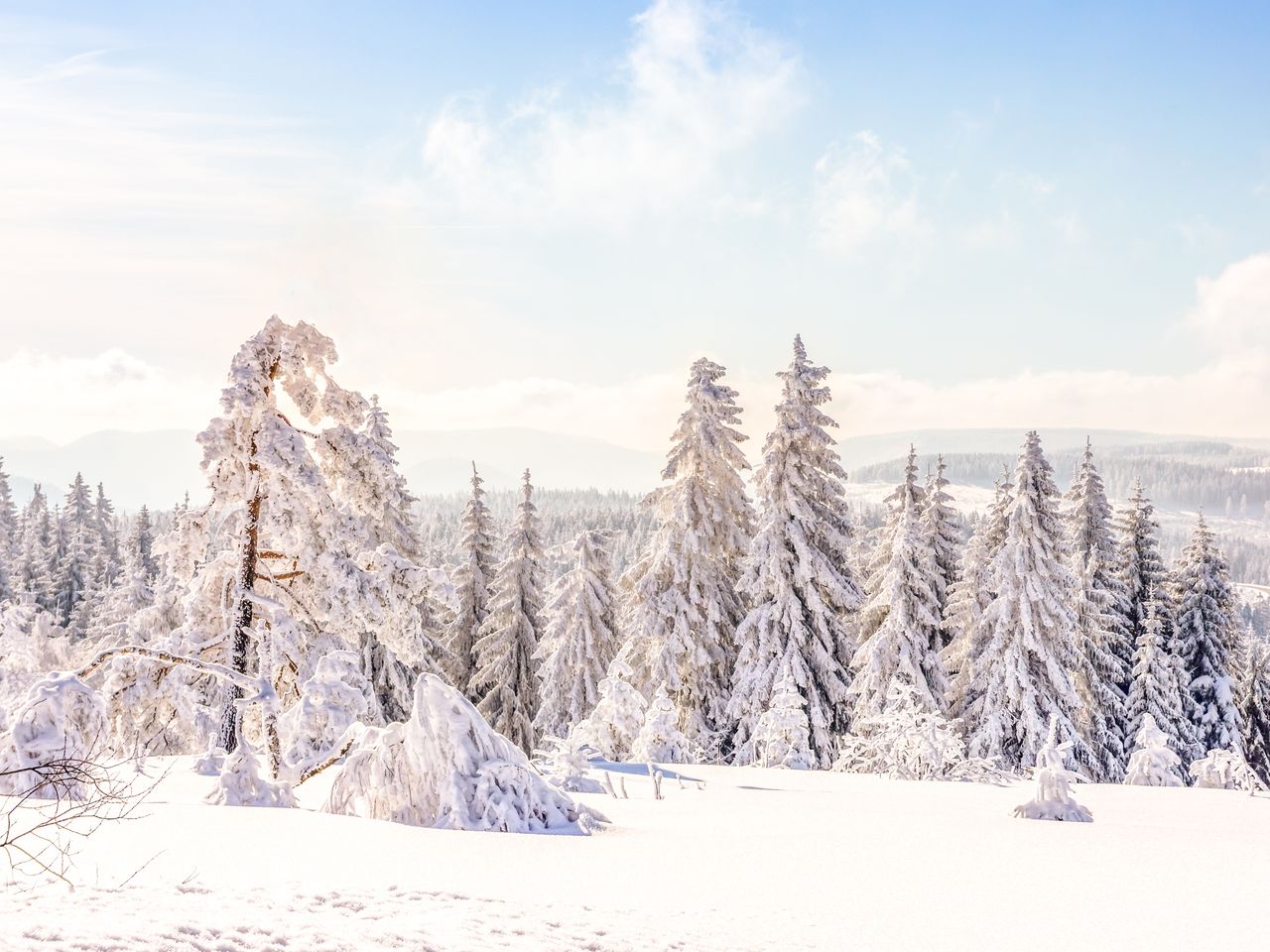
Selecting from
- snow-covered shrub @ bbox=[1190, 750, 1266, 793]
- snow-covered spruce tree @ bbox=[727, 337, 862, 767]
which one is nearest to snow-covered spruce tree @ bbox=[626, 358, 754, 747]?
snow-covered spruce tree @ bbox=[727, 337, 862, 767]

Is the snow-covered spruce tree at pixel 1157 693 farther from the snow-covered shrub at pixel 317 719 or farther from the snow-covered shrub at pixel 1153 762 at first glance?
the snow-covered shrub at pixel 317 719

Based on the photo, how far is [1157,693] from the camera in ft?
104

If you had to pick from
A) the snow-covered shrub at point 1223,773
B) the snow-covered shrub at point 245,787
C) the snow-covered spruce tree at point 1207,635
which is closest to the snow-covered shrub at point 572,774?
the snow-covered shrub at point 245,787

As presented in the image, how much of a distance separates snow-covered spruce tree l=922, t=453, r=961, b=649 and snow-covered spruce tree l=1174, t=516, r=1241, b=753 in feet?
32.8

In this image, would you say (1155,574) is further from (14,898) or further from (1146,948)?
(14,898)

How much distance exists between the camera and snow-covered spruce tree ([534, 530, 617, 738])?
3145 centimetres

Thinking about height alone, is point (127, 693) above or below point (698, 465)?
below

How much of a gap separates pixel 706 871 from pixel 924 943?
1.83 m

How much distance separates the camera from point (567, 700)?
104ft

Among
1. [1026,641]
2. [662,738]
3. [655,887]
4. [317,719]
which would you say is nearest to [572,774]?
[317,719]

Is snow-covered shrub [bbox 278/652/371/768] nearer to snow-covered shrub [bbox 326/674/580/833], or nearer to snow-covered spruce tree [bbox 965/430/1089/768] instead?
snow-covered shrub [bbox 326/674/580/833]

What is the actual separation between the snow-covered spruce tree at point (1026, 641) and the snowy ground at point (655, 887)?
17.6 m

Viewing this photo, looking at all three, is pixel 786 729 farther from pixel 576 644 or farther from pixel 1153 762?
pixel 576 644

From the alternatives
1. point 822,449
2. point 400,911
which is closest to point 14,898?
point 400,911
